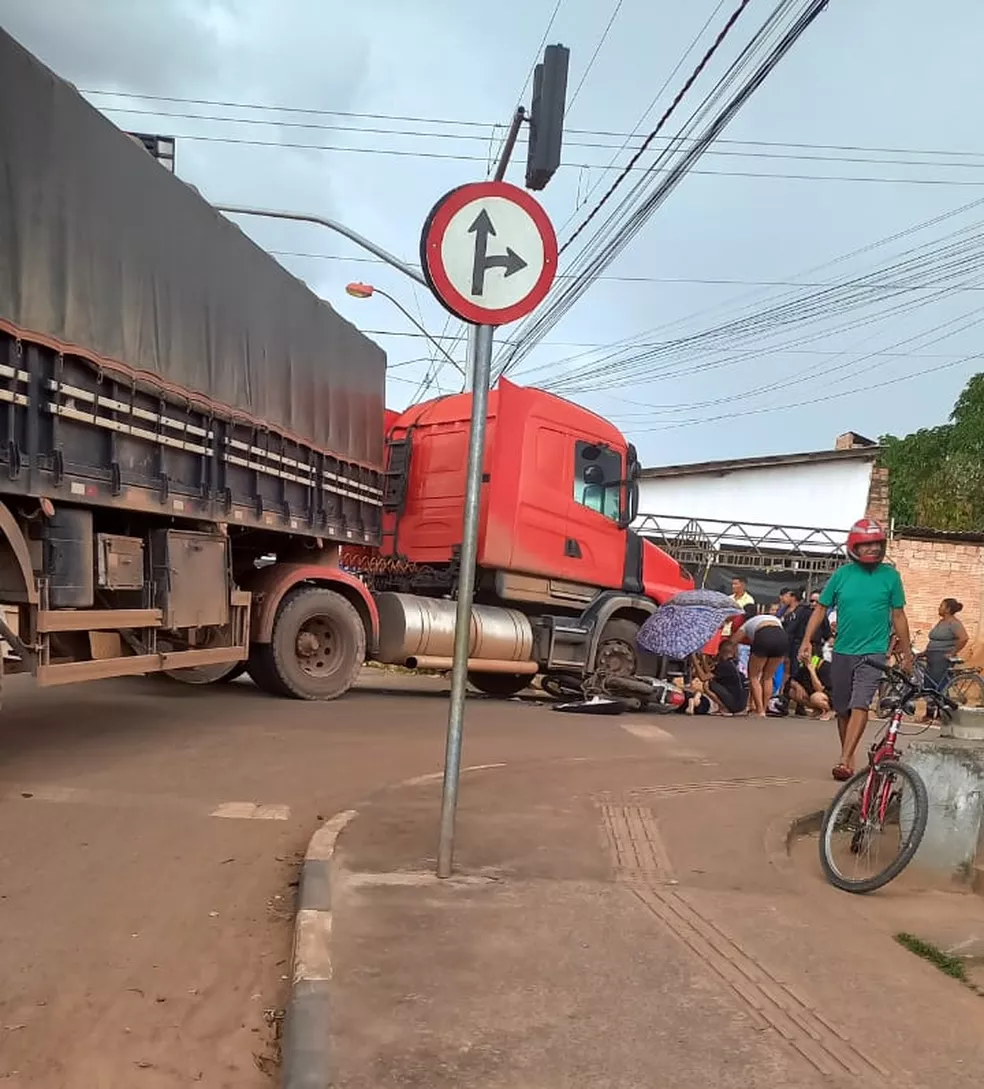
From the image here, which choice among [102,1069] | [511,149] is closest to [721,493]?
[511,149]

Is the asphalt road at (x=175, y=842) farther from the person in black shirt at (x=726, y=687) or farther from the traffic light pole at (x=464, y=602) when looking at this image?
the person in black shirt at (x=726, y=687)

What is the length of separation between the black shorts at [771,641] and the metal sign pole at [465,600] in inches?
323

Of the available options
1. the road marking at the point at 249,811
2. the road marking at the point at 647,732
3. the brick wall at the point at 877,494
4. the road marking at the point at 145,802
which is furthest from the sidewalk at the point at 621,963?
the brick wall at the point at 877,494

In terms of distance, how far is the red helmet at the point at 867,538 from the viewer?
245 inches

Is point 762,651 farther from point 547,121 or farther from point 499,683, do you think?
point 547,121

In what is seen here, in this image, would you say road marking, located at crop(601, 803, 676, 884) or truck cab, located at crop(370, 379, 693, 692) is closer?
road marking, located at crop(601, 803, 676, 884)

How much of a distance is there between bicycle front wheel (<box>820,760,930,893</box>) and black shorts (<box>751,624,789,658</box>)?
7.04 m

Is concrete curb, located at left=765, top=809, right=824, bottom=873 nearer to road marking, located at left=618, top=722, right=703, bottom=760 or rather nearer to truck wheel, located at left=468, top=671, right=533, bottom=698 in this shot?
road marking, located at left=618, top=722, right=703, bottom=760

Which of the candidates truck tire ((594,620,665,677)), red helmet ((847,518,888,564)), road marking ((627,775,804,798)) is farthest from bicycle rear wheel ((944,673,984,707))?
truck tire ((594,620,665,677))

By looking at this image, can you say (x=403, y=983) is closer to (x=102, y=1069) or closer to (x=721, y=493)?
(x=102, y=1069)

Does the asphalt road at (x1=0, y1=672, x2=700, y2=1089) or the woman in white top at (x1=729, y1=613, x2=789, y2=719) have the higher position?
the woman in white top at (x1=729, y1=613, x2=789, y2=719)

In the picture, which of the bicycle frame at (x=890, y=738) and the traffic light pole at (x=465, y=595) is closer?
the traffic light pole at (x=465, y=595)

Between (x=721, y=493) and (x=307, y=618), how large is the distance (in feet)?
74.9

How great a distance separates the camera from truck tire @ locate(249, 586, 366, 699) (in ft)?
31.6
